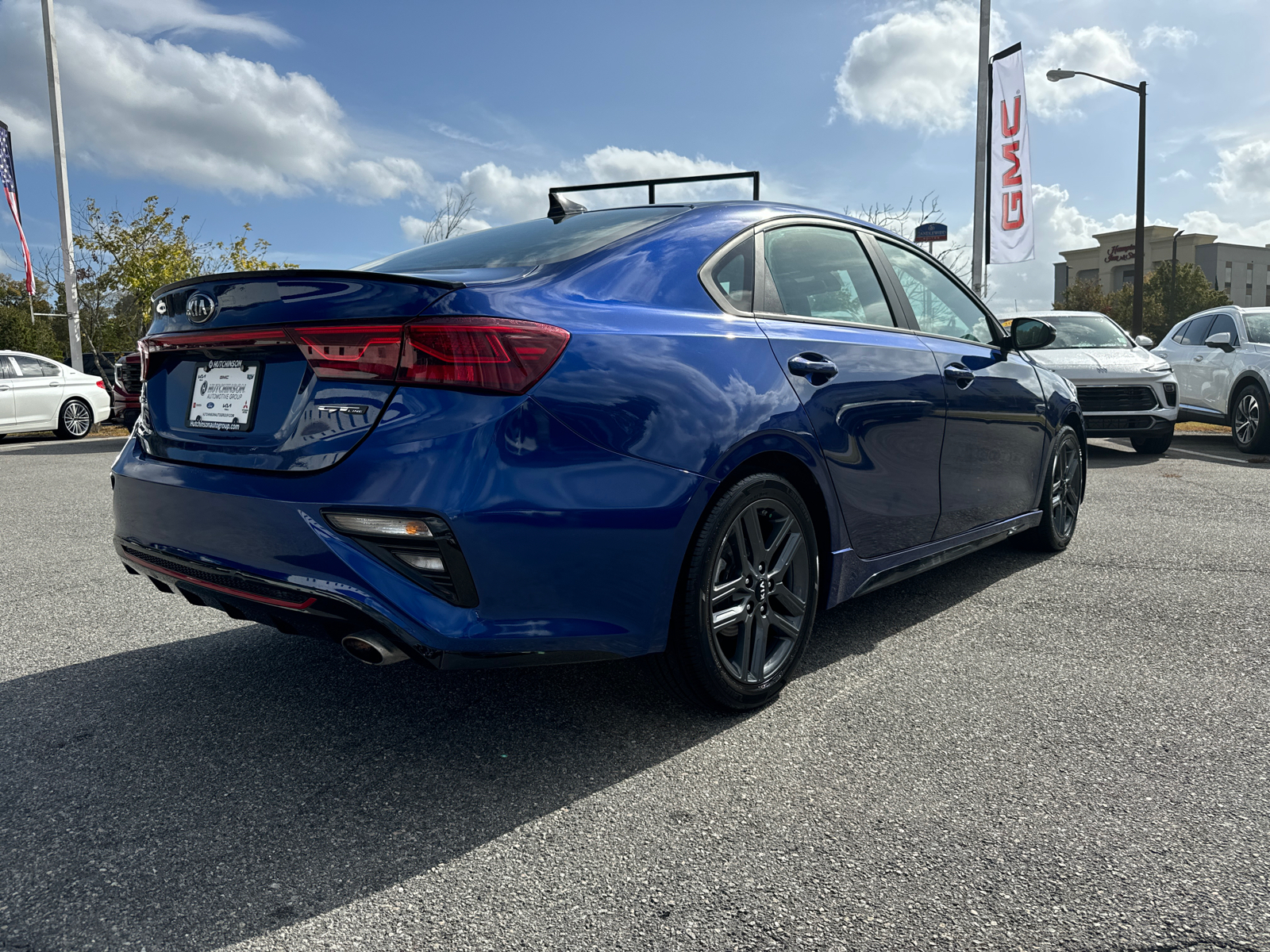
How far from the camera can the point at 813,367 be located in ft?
10.7

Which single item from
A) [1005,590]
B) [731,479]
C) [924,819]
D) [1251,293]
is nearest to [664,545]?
[731,479]

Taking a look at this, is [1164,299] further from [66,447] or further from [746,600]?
[746,600]

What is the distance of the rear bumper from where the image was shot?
7.88 feet

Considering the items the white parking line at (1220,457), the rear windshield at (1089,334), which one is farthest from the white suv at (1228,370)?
the rear windshield at (1089,334)

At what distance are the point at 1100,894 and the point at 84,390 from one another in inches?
681

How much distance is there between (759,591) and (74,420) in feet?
52.5

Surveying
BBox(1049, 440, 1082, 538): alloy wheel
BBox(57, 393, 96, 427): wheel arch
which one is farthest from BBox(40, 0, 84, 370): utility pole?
BBox(1049, 440, 1082, 538): alloy wheel

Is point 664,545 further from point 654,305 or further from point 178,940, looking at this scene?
point 178,940

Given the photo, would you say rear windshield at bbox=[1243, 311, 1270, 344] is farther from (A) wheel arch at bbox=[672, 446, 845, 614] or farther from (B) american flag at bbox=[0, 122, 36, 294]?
(B) american flag at bbox=[0, 122, 36, 294]

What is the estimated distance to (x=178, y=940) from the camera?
1973 mm

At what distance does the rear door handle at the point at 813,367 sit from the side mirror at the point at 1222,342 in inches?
414

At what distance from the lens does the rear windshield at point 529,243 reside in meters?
2.96

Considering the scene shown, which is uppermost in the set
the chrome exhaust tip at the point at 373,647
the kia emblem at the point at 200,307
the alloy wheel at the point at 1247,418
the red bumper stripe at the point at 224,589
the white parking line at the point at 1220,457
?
the kia emblem at the point at 200,307

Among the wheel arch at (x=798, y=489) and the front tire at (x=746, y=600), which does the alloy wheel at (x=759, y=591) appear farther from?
the wheel arch at (x=798, y=489)
